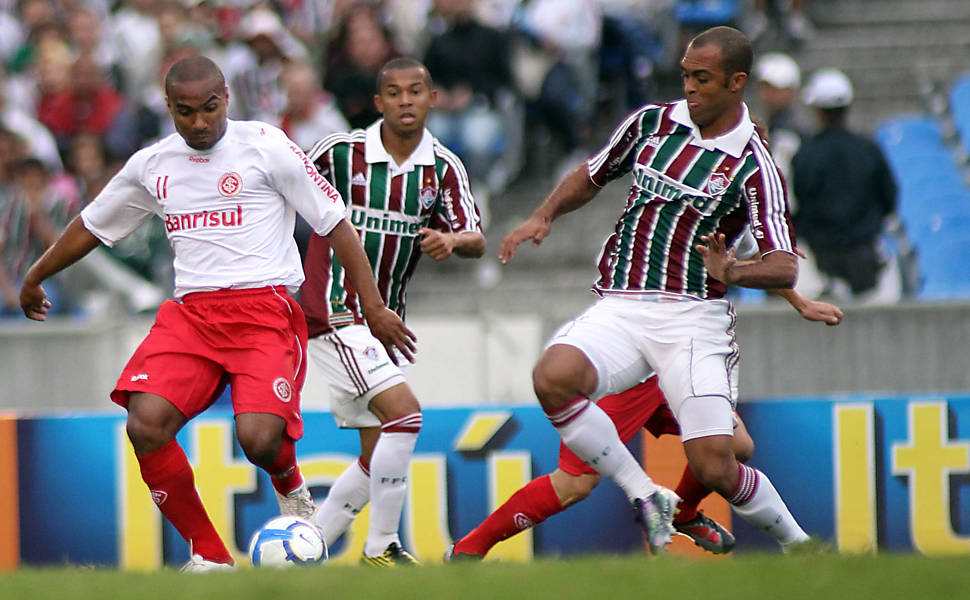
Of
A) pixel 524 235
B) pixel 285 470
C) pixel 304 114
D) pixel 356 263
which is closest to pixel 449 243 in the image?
pixel 524 235

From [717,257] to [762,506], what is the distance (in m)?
1.16

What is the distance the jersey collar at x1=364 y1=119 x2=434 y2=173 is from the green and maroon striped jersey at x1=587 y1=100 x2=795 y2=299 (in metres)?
0.94

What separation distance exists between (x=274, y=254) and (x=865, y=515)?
3414 mm

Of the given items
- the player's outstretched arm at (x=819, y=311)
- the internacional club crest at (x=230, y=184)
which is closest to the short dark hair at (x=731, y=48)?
the player's outstretched arm at (x=819, y=311)

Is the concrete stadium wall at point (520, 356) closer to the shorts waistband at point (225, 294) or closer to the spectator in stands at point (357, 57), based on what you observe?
the spectator in stands at point (357, 57)

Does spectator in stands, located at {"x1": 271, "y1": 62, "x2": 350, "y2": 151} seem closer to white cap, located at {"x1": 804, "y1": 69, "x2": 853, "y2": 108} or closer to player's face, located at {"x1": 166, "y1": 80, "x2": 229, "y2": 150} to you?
white cap, located at {"x1": 804, "y1": 69, "x2": 853, "y2": 108}

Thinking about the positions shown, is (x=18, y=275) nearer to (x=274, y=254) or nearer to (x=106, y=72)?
(x=106, y=72)

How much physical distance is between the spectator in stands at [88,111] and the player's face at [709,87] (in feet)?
22.1

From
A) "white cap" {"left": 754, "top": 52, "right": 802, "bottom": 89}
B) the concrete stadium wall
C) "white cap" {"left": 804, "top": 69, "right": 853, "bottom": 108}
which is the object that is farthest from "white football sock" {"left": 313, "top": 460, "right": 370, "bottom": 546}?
"white cap" {"left": 754, "top": 52, "right": 802, "bottom": 89}

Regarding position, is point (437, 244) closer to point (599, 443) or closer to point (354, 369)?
point (354, 369)

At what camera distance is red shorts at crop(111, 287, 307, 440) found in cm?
619

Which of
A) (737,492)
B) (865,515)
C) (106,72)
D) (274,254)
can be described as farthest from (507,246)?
(106,72)

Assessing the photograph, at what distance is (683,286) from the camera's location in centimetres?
651

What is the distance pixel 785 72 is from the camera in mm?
10766
